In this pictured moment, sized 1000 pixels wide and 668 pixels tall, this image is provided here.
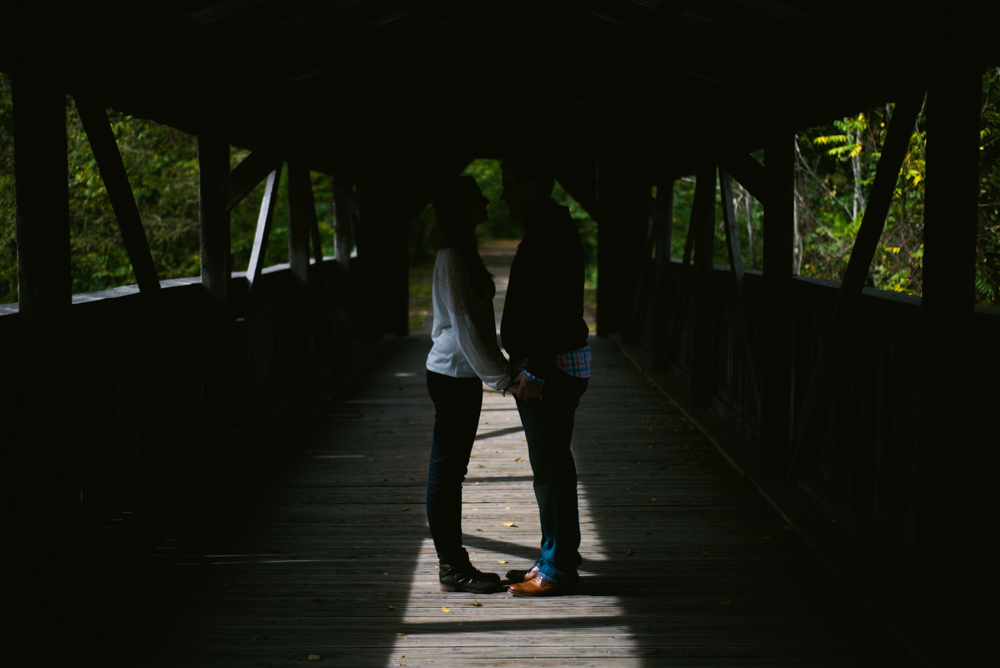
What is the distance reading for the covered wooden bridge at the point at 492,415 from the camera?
3.18m

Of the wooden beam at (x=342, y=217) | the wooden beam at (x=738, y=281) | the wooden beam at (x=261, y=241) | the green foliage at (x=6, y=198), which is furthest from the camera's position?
the green foliage at (x=6, y=198)

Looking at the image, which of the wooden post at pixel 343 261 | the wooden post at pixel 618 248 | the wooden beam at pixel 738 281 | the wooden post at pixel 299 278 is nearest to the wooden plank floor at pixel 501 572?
the wooden beam at pixel 738 281

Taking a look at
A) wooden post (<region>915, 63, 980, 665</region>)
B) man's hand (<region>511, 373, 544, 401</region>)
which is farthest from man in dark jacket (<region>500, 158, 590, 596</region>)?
wooden post (<region>915, 63, 980, 665</region>)

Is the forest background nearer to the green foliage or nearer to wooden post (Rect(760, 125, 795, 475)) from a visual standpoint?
the green foliage

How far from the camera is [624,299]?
1292 centimetres

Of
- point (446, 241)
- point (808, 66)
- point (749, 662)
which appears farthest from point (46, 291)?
point (808, 66)

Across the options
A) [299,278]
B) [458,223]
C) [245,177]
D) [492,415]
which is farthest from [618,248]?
[458,223]

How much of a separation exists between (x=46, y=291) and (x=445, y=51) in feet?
9.61

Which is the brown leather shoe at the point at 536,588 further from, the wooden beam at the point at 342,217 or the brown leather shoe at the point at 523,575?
the wooden beam at the point at 342,217

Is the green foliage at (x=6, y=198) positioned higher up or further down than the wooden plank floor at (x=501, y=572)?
higher up

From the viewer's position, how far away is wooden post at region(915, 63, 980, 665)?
10.0 feet

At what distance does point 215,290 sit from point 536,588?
283cm

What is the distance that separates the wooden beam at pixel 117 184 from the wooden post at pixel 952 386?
126 inches

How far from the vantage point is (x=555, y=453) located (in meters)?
3.50
